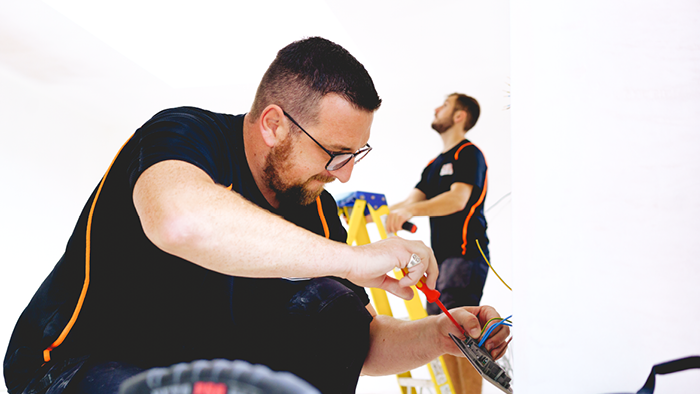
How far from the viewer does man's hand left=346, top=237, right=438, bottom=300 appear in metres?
0.65

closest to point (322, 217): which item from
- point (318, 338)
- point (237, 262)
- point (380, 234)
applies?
point (318, 338)

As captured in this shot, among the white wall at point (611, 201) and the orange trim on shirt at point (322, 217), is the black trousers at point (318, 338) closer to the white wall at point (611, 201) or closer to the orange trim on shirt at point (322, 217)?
the orange trim on shirt at point (322, 217)

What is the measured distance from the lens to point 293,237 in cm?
59

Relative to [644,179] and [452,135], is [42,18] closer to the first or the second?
[452,135]

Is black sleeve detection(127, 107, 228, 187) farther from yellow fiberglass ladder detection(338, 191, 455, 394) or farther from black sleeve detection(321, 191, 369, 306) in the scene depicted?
yellow fiberglass ladder detection(338, 191, 455, 394)

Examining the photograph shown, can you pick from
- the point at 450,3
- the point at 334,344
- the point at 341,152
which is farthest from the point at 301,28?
the point at 334,344

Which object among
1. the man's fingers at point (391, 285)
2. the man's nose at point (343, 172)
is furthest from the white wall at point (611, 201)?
the man's nose at point (343, 172)

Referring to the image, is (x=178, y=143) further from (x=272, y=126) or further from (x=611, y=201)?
(x=611, y=201)

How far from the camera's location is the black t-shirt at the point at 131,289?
726 millimetres

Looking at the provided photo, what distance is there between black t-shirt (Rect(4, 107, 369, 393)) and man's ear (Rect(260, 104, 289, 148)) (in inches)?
5.1

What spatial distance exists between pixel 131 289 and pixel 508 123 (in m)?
4.20

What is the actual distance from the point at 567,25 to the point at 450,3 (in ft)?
8.84

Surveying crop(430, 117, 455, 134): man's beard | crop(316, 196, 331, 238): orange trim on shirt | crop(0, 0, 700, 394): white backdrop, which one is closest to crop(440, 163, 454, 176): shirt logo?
crop(430, 117, 455, 134): man's beard

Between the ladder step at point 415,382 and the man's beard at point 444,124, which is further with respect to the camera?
the man's beard at point 444,124
